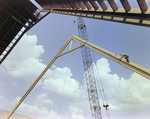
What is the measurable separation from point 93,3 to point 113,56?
4031mm

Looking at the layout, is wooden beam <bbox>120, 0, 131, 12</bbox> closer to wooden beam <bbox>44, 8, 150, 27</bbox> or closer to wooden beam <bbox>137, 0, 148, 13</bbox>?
wooden beam <bbox>44, 8, 150, 27</bbox>

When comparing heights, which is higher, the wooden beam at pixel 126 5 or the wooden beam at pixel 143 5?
the wooden beam at pixel 126 5

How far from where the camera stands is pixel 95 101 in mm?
40969

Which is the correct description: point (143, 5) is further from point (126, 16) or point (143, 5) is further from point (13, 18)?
point (13, 18)

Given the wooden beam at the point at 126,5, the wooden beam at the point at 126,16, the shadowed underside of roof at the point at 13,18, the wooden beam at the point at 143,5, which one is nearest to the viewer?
the wooden beam at the point at 143,5

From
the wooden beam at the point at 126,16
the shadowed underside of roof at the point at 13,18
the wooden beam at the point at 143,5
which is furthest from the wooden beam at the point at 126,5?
the shadowed underside of roof at the point at 13,18

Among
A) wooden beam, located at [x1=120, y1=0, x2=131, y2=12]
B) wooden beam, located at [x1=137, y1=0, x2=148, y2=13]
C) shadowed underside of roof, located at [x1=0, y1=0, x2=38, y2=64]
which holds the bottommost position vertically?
wooden beam, located at [x1=137, y1=0, x2=148, y2=13]

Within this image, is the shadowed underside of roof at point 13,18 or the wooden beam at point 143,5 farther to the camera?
the shadowed underside of roof at point 13,18

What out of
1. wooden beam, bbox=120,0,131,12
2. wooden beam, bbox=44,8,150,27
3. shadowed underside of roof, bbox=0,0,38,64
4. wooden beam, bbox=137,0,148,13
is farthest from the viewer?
shadowed underside of roof, bbox=0,0,38,64

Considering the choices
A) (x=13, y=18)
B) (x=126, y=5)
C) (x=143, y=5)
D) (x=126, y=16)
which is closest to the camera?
(x=143, y=5)

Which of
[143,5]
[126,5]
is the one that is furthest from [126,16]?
[143,5]

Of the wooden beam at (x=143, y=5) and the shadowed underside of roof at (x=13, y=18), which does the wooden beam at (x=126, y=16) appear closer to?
the wooden beam at (x=143, y=5)

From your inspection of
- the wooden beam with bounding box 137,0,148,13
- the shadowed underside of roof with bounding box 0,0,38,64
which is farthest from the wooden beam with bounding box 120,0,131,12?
the shadowed underside of roof with bounding box 0,0,38,64

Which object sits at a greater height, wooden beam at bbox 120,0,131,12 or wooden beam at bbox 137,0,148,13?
wooden beam at bbox 120,0,131,12
